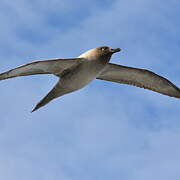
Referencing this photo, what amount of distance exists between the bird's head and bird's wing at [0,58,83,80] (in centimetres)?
42

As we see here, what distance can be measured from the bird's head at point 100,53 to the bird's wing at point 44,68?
1.39ft

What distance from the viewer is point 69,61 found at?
19359 mm

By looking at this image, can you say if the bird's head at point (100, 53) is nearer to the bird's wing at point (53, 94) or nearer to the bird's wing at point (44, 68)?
the bird's wing at point (44, 68)

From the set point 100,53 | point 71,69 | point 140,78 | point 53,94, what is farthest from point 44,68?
point 140,78

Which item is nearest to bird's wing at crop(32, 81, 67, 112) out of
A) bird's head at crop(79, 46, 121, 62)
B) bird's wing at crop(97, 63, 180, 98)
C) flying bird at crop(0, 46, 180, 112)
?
flying bird at crop(0, 46, 180, 112)

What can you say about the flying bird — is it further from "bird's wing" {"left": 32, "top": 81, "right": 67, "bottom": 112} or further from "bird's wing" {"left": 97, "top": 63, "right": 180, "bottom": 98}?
"bird's wing" {"left": 97, "top": 63, "right": 180, "bottom": 98}

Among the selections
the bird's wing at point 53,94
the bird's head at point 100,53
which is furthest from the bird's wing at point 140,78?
the bird's wing at point 53,94

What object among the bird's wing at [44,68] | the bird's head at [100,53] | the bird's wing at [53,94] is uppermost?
the bird's head at [100,53]

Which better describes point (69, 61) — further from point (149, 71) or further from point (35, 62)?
point (149, 71)

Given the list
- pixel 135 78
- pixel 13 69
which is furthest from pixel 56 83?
pixel 135 78

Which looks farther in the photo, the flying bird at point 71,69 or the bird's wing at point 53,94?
the bird's wing at point 53,94

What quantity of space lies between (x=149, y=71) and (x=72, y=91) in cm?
309

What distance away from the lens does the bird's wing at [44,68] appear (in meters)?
19.0

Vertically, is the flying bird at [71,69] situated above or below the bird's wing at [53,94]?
above
